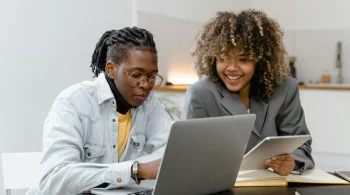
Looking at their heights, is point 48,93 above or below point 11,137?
above

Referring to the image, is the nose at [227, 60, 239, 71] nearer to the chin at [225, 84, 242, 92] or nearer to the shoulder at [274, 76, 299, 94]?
the chin at [225, 84, 242, 92]

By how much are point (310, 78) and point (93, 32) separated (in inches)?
101

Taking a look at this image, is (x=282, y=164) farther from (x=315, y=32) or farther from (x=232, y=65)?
(x=315, y=32)

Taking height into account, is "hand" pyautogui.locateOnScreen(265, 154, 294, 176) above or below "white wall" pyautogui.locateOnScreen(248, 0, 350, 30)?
below

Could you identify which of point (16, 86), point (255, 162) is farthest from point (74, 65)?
point (255, 162)

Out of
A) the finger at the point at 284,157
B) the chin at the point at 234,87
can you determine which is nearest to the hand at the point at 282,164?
the finger at the point at 284,157

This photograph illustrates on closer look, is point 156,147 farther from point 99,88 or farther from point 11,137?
point 11,137

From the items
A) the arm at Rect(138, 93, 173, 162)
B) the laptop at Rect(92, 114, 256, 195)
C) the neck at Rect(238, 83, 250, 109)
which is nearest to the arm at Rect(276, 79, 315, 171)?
the neck at Rect(238, 83, 250, 109)

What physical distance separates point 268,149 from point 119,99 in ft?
1.74

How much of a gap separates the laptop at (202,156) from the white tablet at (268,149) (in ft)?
0.30

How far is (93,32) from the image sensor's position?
338 centimetres

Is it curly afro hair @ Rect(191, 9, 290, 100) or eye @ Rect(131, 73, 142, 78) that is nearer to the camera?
eye @ Rect(131, 73, 142, 78)

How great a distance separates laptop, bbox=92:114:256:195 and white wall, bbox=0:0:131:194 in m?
1.68

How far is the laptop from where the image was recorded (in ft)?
3.84
